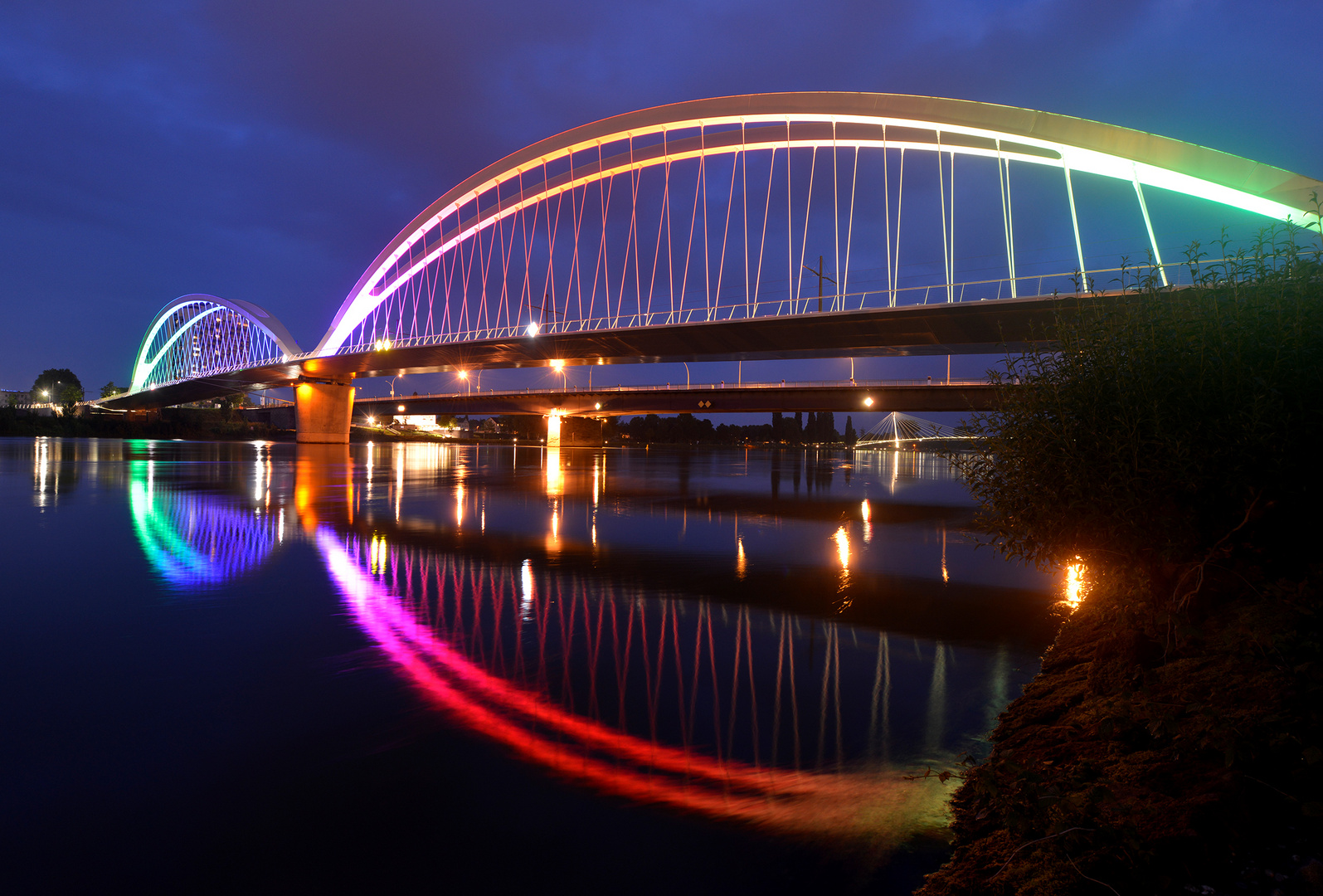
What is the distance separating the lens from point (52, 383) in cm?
16225

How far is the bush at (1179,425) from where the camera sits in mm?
4707

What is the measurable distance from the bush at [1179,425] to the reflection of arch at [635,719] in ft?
6.56

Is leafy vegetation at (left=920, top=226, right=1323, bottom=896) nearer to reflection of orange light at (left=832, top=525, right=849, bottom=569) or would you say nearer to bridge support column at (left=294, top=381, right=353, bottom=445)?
reflection of orange light at (left=832, top=525, right=849, bottom=569)

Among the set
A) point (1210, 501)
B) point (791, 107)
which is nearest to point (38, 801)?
point (1210, 501)

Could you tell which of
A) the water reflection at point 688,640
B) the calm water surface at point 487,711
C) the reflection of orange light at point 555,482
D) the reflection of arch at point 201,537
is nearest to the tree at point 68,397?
the reflection of orange light at point 555,482

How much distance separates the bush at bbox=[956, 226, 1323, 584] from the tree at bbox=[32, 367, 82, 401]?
196990 mm

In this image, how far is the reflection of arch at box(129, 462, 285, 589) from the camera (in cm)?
1037

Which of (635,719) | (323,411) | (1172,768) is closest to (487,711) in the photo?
(635,719)

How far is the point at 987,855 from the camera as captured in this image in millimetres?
3385

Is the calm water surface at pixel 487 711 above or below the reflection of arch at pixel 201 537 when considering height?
below

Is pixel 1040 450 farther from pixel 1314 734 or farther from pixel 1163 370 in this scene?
pixel 1314 734

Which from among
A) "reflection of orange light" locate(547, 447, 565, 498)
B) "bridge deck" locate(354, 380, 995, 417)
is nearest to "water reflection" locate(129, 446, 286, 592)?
"reflection of orange light" locate(547, 447, 565, 498)

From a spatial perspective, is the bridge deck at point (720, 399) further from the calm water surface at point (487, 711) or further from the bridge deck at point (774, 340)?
the calm water surface at point (487, 711)

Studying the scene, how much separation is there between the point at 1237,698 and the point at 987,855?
1.97m
